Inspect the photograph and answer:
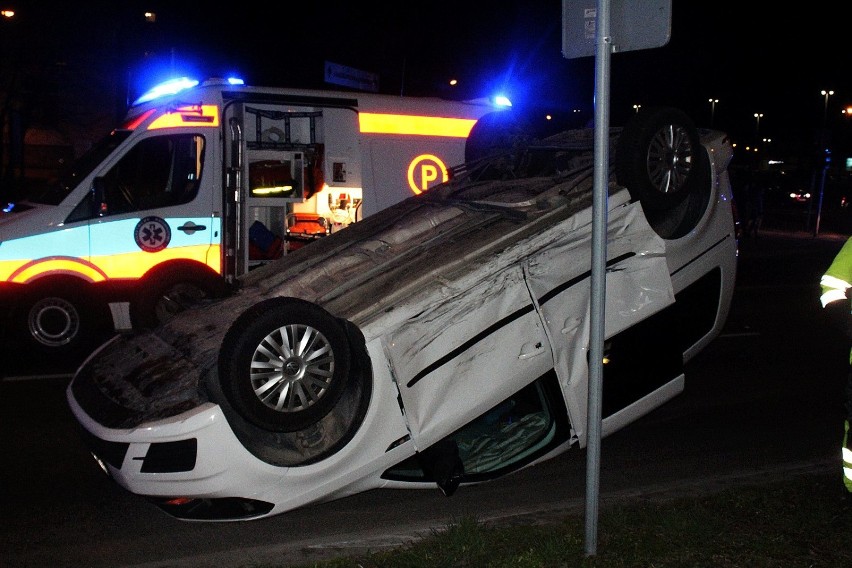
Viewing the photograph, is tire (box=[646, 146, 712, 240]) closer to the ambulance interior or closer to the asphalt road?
the asphalt road

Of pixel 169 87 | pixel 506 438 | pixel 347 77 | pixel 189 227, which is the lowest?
pixel 506 438

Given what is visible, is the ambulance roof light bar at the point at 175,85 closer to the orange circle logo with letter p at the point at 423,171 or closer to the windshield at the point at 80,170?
the windshield at the point at 80,170

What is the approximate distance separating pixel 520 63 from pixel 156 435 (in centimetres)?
3259

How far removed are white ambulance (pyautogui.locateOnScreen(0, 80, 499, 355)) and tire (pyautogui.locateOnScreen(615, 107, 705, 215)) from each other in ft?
13.6

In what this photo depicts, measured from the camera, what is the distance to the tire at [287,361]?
13.6 feet

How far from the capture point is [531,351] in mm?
4559

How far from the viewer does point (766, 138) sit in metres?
76.2

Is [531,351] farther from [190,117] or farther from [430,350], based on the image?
[190,117]

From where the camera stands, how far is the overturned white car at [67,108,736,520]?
13.8 ft

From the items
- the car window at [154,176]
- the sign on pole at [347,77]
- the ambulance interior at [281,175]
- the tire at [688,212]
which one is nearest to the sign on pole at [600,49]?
the tire at [688,212]

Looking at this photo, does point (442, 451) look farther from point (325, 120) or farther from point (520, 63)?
point (520, 63)

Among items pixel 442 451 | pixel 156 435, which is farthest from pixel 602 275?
pixel 156 435

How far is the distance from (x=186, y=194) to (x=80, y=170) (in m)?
1.07

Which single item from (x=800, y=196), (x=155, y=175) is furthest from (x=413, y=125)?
(x=800, y=196)
